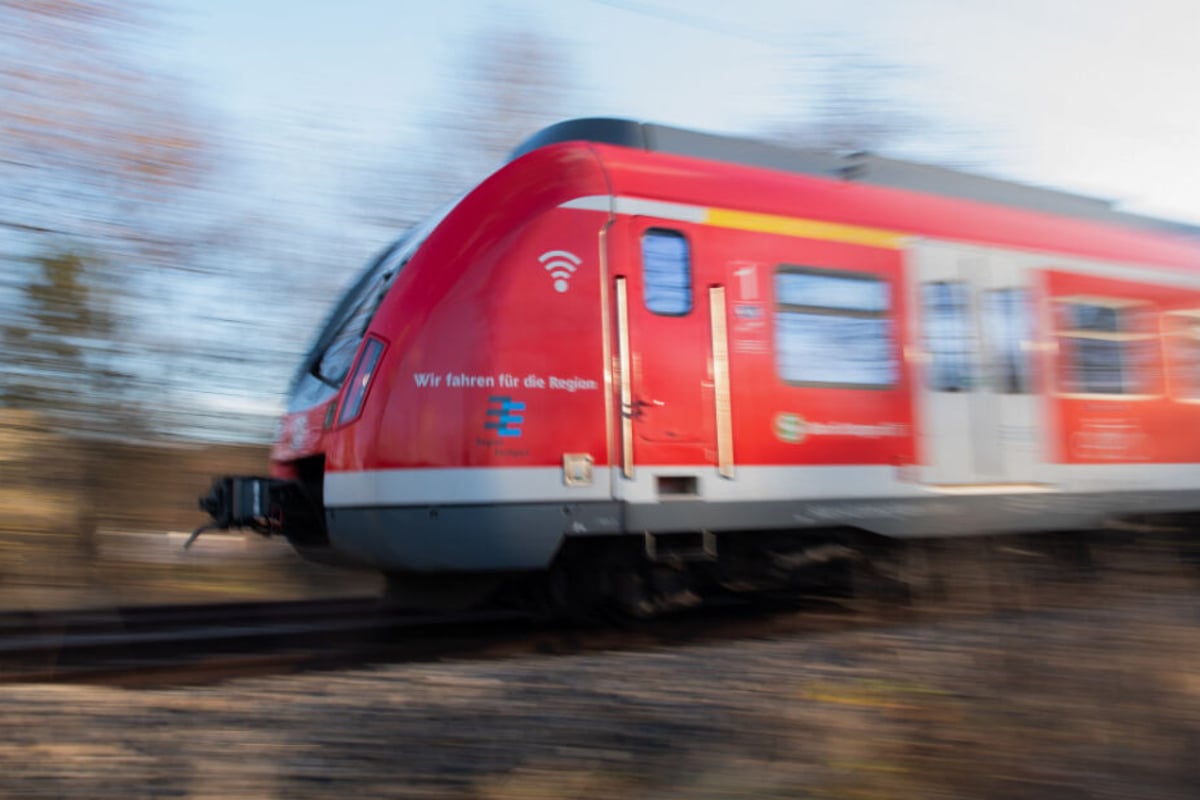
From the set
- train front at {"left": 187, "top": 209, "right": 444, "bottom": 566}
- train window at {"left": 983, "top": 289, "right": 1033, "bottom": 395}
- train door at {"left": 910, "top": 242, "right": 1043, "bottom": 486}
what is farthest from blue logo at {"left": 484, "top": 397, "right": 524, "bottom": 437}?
train window at {"left": 983, "top": 289, "right": 1033, "bottom": 395}

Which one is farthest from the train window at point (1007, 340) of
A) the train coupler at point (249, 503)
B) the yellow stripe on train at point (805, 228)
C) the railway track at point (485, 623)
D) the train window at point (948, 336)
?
the train coupler at point (249, 503)

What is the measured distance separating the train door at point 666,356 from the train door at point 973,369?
1.53 m

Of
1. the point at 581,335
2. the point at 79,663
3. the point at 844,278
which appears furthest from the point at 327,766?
the point at 844,278

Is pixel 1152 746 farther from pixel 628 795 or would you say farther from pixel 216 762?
pixel 216 762

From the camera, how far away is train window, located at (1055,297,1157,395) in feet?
21.6

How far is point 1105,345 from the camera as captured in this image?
684 cm

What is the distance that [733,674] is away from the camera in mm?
3729

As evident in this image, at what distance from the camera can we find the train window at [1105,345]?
6586 millimetres

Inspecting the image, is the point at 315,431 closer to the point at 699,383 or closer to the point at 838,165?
the point at 699,383

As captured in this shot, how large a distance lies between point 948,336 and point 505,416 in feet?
10.1

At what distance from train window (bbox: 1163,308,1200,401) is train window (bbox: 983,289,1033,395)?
1548 millimetres

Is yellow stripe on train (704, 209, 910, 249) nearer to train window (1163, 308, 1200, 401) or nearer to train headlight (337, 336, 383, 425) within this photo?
train headlight (337, 336, 383, 425)

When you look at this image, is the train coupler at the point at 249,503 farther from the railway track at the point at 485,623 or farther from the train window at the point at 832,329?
the train window at the point at 832,329

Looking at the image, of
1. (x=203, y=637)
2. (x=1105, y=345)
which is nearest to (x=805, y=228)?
(x=1105, y=345)
